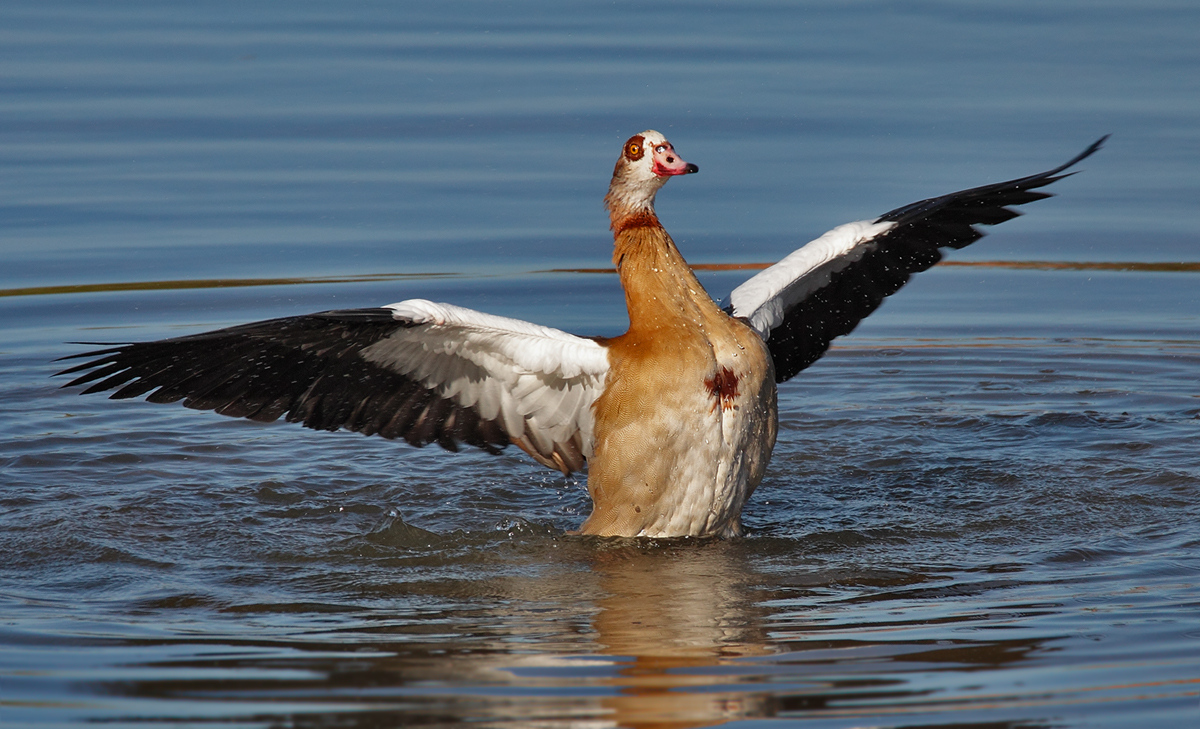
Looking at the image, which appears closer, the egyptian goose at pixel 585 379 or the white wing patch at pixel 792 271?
the egyptian goose at pixel 585 379

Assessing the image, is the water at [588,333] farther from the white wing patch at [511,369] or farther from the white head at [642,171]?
the white head at [642,171]

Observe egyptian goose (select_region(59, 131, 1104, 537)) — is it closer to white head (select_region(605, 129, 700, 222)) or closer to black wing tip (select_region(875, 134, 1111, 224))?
white head (select_region(605, 129, 700, 222))

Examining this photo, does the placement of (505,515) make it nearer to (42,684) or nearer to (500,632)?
(500,632)

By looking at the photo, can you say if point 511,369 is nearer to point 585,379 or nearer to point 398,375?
point 585,379

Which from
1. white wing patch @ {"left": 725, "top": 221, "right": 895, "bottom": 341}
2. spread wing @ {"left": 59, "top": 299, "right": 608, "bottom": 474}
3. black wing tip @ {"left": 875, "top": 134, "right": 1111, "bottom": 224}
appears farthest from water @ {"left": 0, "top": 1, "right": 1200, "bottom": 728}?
black wing tip @ {"left": 875, "top": 134, "right": 1111, "bottom": 224}

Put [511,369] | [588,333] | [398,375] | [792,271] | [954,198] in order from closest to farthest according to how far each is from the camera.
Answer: [511,369] → [398,375] → [792,271] → [954,198] → [588,333]

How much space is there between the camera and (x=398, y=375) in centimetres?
696

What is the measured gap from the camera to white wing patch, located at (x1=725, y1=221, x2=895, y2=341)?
7.24 m

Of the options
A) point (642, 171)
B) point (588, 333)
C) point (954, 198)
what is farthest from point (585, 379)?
point (588, 333)

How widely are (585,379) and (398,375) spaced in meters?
0.85

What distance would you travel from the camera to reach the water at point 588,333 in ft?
16.7

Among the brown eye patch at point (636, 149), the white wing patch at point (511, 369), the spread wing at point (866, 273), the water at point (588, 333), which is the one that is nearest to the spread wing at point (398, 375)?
the white wing patch at point (511, 369)

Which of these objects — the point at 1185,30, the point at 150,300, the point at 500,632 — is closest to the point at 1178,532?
the point at 500,632

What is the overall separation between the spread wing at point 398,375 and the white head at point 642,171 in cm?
70
